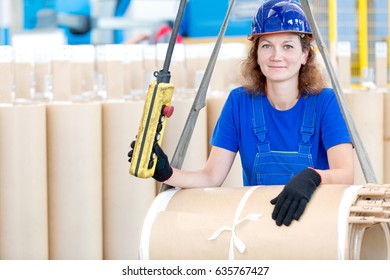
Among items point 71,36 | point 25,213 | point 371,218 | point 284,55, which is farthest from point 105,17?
point 371,218

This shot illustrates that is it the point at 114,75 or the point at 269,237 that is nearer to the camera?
the point at 269,237

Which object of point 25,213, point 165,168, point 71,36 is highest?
point 71,36

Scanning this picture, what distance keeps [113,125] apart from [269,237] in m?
2.01

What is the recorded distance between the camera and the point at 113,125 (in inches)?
167

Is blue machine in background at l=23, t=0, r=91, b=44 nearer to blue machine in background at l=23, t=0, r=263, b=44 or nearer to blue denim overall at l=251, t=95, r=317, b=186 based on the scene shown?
blue machine in background at l=23, t=0, r=263, b=44

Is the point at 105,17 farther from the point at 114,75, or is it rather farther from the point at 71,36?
the point at 114,75

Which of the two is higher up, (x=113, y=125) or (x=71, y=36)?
(x=71, y=36)

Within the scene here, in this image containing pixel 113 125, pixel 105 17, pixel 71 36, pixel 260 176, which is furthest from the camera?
pixel 105 17

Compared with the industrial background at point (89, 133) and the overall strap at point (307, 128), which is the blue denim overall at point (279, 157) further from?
the industrial background at point (89, 133)

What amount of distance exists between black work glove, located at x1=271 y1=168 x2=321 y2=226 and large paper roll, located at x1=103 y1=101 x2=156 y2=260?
1.89 metres

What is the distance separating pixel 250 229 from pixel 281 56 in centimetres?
69

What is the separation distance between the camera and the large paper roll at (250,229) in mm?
2316

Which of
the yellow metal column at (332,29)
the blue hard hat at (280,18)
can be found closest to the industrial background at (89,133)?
the yellow metal column at (332,29)
